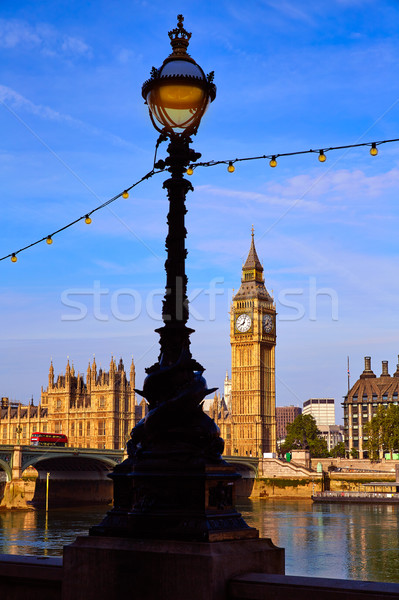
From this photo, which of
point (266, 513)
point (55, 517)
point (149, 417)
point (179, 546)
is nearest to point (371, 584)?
point (179, 546)

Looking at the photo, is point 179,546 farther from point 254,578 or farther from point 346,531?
point 346,531

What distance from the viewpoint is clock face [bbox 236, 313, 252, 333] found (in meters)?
102

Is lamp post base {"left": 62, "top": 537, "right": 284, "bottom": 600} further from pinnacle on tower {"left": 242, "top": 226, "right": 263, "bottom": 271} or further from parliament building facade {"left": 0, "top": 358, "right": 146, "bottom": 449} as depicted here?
pinnacle on tower {"left": 242, "top": 226, "right": 263, "bottom": 271}

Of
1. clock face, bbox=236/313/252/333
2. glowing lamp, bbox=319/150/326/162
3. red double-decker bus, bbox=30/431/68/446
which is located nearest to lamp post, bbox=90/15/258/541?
glowing lamp, bbox=319/150/326/162

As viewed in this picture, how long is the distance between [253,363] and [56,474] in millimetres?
41823

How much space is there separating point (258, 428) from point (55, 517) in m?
53.4

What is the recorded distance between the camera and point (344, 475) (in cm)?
7512

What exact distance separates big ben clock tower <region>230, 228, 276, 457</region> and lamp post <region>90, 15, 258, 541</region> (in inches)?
3743

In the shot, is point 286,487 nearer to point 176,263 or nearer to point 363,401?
point 363,401

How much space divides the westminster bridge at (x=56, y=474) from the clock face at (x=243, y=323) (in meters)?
29.6

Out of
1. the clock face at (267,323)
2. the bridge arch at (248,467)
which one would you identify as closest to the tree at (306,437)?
the bridge arch at (248,467)

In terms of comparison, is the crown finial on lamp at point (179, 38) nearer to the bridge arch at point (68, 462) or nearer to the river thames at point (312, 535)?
the river thames at point (312, 535)

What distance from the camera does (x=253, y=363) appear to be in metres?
102

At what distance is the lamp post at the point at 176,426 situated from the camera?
456 centimetres
